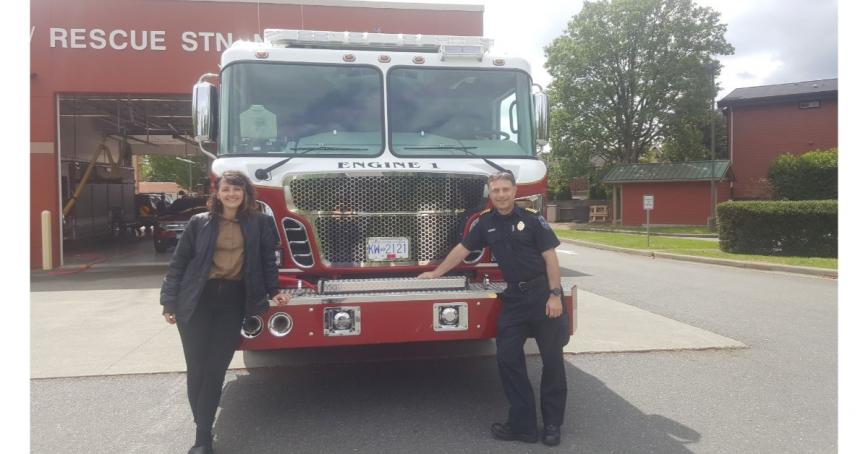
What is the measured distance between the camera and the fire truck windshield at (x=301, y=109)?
5.00 metres

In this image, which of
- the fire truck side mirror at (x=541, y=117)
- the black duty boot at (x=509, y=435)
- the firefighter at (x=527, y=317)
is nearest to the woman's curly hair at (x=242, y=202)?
the firefighter at (x=527, y=317)

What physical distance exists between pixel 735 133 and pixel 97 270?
3357 cm

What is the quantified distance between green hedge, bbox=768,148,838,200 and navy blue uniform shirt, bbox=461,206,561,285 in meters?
29.0

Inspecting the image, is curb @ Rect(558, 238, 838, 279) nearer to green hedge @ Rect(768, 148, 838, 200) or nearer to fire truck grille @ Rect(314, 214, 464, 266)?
fire truck grille @ Rect(314, 214, 464, 266)

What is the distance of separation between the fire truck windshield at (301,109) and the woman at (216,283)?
1.03 metres

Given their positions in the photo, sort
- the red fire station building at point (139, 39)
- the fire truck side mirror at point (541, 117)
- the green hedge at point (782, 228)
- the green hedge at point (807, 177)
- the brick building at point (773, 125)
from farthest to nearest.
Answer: the brick building at point (773, 125) < the green hedge at point (807, 177) < the green hedge at point (782, 228) < the red fire station building at point (139, 39) < the fire truck side mirror at point (541, 117)

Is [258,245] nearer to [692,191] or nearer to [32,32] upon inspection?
[32,32]

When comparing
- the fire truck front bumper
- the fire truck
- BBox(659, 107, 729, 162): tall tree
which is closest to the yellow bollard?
the fire truck

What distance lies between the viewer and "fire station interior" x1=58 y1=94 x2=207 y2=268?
17359 mm

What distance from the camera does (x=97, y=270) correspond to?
1438cm

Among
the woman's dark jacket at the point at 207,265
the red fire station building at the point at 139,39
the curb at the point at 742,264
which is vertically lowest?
the curb at the point at 742,264

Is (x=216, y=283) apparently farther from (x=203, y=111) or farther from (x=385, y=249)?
(x=203, y=111)

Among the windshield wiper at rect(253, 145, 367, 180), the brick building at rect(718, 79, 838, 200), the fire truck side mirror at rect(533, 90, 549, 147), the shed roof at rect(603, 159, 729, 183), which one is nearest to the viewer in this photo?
the windshield wiper at rect(253, 145, 367, 180)

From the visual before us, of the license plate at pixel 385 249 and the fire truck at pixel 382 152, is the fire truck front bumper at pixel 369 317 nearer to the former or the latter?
the fire truck at pixel 382 152
